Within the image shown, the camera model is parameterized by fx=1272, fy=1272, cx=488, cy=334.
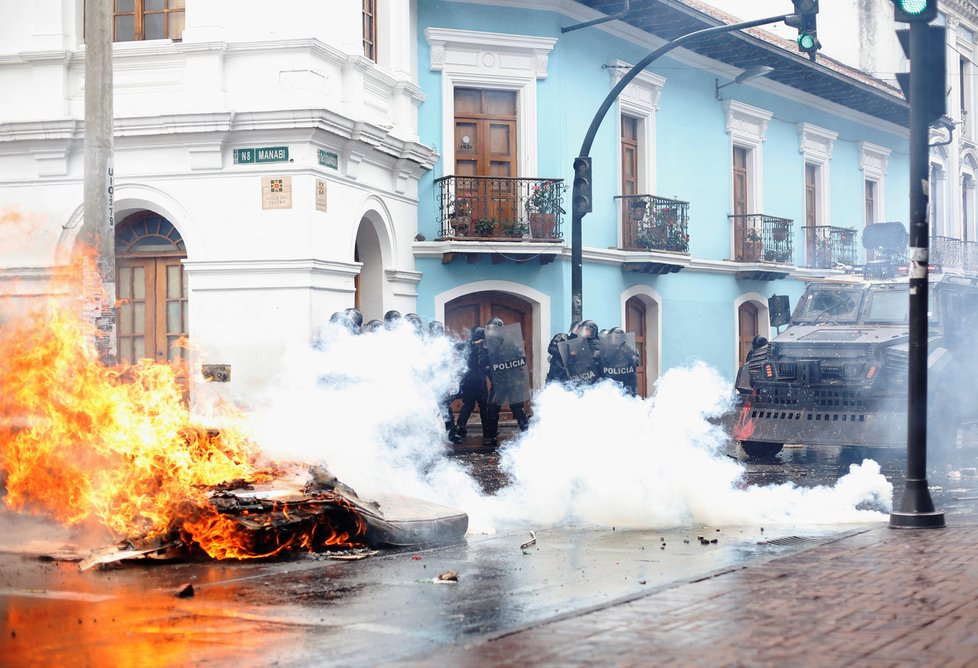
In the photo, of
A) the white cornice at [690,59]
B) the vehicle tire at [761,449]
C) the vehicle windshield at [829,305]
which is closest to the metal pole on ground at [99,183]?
the vehicle tire at [761,449]

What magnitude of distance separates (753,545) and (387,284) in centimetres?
1139

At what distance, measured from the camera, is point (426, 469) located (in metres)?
12.6

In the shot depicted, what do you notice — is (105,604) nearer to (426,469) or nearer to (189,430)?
(189,430)

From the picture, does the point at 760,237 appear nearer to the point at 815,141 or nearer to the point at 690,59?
the point at 690,59

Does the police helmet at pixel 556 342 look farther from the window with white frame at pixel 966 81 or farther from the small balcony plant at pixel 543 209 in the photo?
the window with white frame at pixel 966 81

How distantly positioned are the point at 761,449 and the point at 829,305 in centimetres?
249

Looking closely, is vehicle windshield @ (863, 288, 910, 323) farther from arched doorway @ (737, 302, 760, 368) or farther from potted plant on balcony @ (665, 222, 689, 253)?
arched doorway @ (737, 302, 760, 368)

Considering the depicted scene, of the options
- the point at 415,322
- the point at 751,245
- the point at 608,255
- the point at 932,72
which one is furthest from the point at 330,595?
the point at 751,245

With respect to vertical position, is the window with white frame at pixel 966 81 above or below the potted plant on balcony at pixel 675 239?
above

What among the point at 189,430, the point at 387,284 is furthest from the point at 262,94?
the point at 189,430

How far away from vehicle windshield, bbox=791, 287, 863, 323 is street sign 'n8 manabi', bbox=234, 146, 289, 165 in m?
7.37

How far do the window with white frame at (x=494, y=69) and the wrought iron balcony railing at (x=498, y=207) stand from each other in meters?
0.51

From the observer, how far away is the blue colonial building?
70.0ft

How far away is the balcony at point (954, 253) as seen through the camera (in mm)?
36250
